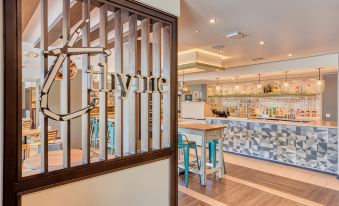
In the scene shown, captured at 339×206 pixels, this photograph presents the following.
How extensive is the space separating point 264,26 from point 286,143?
3246 mm

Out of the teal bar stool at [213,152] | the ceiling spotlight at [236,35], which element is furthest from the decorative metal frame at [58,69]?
the teal bar stool at [213,152]

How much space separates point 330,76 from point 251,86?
2.51 m

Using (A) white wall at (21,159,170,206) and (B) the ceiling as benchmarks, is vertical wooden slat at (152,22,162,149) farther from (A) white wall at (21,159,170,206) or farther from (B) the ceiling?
(B) the ceiling

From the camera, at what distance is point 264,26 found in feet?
9.98

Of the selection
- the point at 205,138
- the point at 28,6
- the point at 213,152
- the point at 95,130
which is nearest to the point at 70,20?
the point at 28,6

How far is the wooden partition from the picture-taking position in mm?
1364

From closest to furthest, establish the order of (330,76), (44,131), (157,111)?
(44,131) < (157,111) < (330,76)

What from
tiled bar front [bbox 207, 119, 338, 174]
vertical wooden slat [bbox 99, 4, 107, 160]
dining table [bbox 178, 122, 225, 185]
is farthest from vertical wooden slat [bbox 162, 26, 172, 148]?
tiled bar front [bbox 207, 119, 338, 174]

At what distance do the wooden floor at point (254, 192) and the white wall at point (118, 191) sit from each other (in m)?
1.16

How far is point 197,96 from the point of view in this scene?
9883 mm

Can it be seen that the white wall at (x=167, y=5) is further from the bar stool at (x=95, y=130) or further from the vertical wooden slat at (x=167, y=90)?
the bar stool at (x=95, y=130)

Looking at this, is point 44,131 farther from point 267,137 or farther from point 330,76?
point 330,76

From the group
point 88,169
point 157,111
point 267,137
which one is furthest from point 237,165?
point 88,169

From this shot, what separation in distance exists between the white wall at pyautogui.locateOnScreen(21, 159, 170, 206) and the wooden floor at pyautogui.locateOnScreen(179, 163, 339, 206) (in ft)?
3.81
